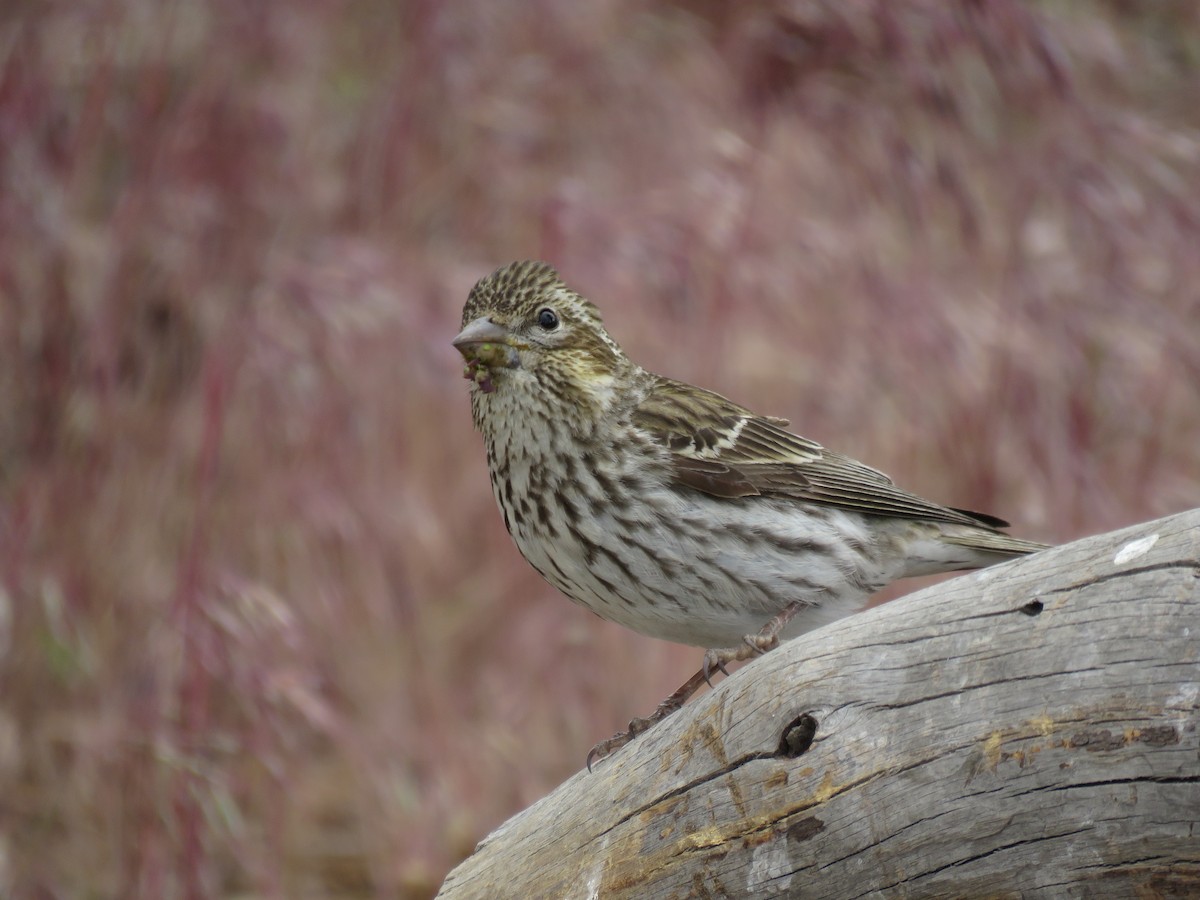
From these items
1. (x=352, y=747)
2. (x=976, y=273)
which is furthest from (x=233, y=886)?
(x=976, y=273)

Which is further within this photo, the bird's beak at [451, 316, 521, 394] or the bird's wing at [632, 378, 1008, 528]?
the bird's wing at [632, 378, 1008, 528]

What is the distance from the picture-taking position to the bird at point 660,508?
3.47m

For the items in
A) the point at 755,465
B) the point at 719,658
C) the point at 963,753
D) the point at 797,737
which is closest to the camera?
the point at 963,753

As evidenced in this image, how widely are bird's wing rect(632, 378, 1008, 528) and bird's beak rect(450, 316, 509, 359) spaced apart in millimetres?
424

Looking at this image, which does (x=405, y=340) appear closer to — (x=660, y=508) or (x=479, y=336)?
(x=479, y=336)

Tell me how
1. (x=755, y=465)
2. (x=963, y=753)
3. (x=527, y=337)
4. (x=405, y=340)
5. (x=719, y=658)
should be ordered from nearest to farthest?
1. (x=963, y=753)
2. (x=719, y=658)
3. (x=527, y=337)
4. (x=755, y=465)
5. (x=405, y=340)

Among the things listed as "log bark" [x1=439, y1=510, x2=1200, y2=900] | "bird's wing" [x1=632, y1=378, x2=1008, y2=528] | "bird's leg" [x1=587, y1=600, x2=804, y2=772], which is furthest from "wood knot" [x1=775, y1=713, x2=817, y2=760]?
"bird's wing" [x1=632, y1=378, x2=1008, y2=528]

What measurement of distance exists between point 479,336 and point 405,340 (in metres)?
1.85

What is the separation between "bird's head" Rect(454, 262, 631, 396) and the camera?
3.57 metres

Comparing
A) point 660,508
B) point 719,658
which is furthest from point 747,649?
point 660,508

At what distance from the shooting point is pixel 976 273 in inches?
241

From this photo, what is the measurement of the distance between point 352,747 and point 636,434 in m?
1.93

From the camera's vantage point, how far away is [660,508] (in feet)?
11.6

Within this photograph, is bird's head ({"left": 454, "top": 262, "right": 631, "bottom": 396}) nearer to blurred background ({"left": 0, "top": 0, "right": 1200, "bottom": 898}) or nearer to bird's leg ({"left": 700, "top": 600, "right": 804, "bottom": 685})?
bird's leg ({"left": 700, "top": 600, "right": 804, "bottom": 685})
